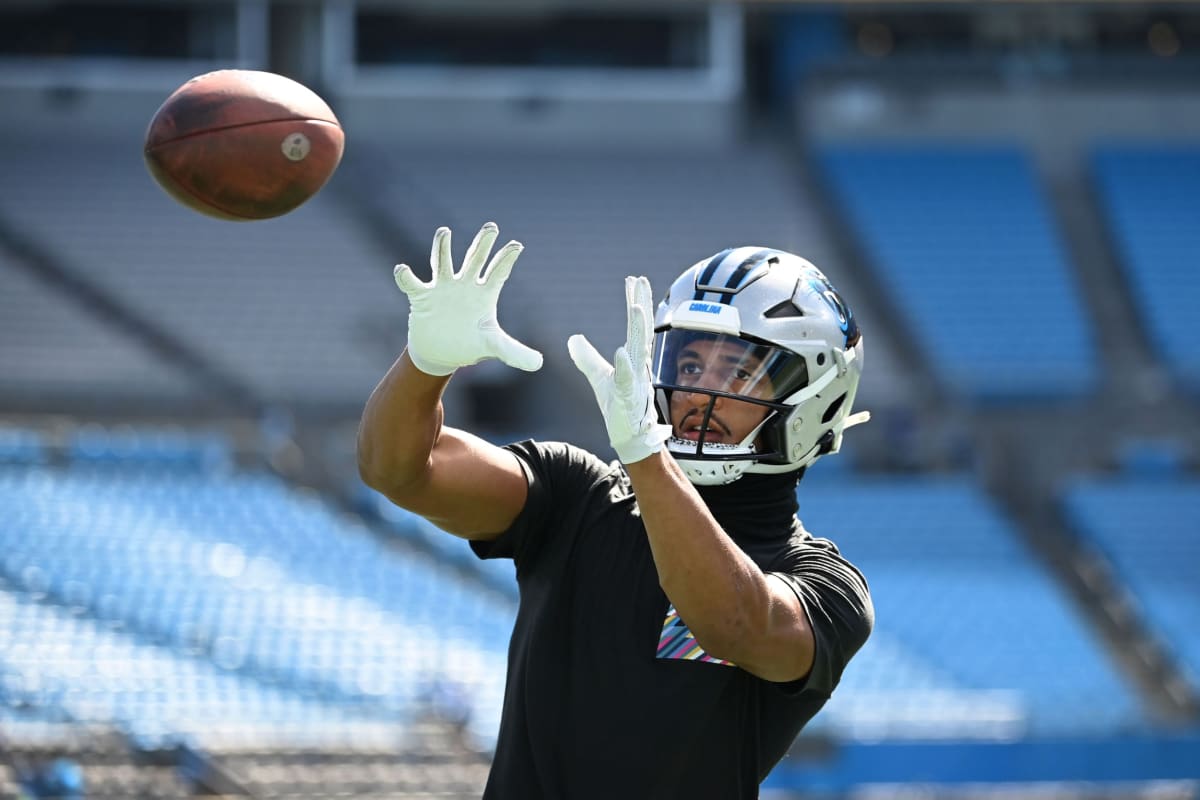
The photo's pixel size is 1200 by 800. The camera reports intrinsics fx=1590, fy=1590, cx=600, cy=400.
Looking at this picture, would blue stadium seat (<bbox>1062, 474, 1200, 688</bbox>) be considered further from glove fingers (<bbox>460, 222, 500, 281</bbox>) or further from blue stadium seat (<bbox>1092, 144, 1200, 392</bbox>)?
glove fingers (<bbox>460, 222, 500, 281</bbox>)

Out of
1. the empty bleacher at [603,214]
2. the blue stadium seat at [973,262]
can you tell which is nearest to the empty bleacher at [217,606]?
the empty bleacher at [603,214]

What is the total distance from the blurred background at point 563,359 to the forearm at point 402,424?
207 inches

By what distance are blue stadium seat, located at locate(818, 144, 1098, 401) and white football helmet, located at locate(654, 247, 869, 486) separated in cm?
1196

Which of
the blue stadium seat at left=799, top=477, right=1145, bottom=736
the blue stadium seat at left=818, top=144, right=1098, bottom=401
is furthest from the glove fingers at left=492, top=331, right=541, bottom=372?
the blue stadium seat at left=818, top=144, right=1098, bottom=401

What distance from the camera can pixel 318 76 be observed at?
16.1 metres

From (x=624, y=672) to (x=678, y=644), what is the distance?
86 mm

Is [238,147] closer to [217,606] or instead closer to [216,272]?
[217,606]

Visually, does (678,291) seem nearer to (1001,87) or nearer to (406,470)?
(406,470)

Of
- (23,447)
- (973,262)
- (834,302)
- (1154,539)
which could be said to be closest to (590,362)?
(834,302)

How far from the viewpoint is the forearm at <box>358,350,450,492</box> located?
2201mm

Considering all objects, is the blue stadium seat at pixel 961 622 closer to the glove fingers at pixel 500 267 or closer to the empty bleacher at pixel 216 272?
the empty bleacher at pixel 216 272

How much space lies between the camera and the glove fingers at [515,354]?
206cm

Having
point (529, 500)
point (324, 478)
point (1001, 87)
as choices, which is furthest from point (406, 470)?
point (1001, 87)

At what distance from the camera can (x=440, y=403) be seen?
7.39ft
